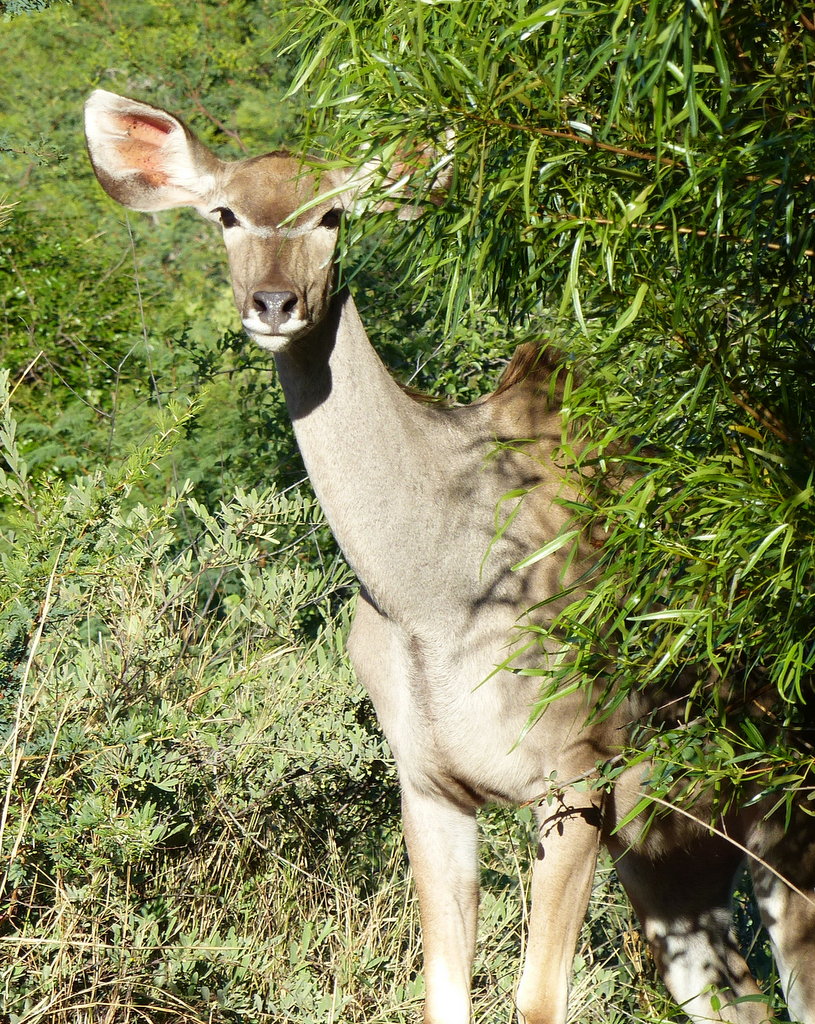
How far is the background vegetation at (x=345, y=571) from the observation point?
225 cm

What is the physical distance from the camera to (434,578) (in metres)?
3.43

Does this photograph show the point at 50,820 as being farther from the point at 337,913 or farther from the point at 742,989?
the point at 742,989

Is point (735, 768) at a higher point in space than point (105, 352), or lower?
higher

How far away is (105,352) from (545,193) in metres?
7.62

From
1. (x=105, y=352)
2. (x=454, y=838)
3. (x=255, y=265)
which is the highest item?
(x=255, y=265)

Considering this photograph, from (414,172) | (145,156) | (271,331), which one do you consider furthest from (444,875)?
(145,156)

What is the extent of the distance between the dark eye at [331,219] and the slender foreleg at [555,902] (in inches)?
61.9

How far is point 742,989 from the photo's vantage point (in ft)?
13.9

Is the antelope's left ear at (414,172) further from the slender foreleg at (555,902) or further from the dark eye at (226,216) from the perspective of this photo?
the slender foreleg at (555,902)

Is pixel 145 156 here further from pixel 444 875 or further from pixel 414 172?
pixel 444 875

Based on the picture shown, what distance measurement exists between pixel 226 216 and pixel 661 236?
1.42 meters

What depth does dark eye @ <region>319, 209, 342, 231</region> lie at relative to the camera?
132 inches

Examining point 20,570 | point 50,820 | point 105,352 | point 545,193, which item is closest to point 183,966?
point 50,820

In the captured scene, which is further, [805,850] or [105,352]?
[105,352]
